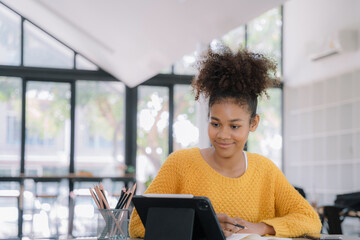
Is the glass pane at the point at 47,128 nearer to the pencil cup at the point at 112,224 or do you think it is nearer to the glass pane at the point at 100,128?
the glass pane at the point at 100,128

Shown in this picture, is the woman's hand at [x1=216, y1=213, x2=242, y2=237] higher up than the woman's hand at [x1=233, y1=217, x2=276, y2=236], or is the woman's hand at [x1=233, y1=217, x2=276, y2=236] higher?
the woman's hand at [x1=216, y1=213, x2=242, y2=237]

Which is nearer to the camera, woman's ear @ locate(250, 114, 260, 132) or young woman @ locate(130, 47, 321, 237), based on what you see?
young woman @ locate(130, 47, 321, 237)

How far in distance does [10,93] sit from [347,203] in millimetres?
6446

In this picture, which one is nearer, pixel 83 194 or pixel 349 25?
pixel 349 25

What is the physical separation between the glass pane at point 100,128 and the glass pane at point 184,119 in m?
0.93

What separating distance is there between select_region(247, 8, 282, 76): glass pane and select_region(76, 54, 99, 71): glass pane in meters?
2.84

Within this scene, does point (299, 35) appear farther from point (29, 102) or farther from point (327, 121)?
point (29, 102)

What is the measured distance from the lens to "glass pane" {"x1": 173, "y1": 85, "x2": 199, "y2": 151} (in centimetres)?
955

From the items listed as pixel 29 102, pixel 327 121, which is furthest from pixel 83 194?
pixel 327 121

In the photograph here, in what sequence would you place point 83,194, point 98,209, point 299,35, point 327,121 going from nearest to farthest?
1. point 98,209
2. point 327,121
3. point 83,194
4. point 299,35

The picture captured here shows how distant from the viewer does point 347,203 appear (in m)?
3.99

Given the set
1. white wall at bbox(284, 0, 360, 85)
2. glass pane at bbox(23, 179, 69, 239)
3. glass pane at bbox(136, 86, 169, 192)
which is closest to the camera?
white wall at bbox(284, 0, 360, 85)

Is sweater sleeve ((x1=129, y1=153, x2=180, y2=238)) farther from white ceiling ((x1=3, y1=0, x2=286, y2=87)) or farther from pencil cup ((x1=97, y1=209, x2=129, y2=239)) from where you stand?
white ceiling ((x1=3, y1=0, x2=286, y2=87))

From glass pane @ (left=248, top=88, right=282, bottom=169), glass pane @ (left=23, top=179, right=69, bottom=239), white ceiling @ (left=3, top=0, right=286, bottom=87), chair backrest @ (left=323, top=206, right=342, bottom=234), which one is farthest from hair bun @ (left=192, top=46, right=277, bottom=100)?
glass pane @ (left=248, top=88, right=282, bottom=169)
